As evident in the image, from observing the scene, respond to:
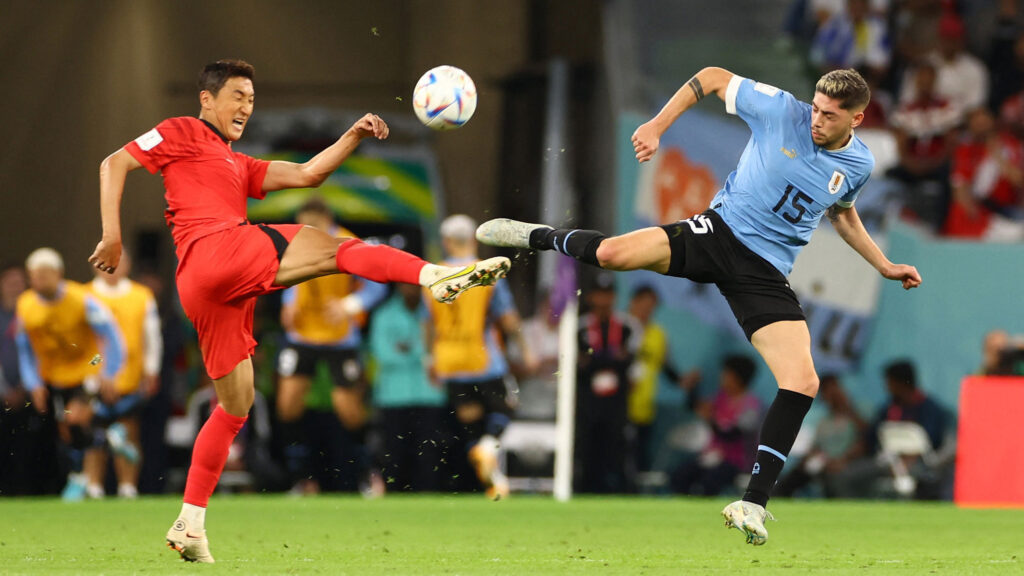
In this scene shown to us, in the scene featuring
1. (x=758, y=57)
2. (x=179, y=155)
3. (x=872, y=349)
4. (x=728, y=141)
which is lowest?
(x=872, y=349)

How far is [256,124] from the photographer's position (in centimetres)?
1538

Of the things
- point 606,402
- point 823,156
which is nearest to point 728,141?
point 606,402

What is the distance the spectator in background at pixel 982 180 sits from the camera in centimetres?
1420

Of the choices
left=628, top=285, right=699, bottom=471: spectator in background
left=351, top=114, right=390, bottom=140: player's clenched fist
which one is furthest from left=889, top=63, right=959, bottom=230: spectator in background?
left=351, top=114, right=390, bottom=140: player's clenched fist

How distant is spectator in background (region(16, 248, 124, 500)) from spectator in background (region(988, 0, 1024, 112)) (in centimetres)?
902

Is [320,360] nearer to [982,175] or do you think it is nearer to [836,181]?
[836,181]

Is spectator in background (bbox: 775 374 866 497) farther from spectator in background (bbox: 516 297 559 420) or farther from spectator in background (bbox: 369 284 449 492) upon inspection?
spectator in background (bbox: 369 284 449 492)

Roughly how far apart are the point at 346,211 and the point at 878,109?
5.41 metres

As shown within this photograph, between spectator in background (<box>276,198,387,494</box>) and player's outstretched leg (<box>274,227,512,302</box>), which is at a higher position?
player's outstretched leg (<box>274,227,512,302</box>)

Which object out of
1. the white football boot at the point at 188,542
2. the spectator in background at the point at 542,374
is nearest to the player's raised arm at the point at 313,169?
the white football boot at the point at 188,542

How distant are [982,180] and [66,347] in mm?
8643

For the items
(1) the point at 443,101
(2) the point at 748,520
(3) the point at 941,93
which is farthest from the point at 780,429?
(3) the point at 941,93

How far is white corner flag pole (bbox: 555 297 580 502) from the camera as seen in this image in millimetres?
11352

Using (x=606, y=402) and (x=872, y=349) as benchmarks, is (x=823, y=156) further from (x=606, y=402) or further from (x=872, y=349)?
(x=872, y=349)
